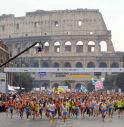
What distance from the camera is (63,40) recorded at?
7283 inches

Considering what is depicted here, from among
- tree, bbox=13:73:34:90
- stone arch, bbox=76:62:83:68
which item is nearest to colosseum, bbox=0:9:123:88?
stone arch, bbox=76:62:83:68

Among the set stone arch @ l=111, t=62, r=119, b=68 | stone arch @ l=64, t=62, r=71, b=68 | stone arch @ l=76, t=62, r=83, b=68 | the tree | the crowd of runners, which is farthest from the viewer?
stone arch @ l=76, t=62, r=83, b=68

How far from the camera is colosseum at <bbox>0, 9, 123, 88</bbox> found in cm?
17600

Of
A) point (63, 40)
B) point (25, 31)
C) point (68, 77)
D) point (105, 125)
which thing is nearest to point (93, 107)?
point (105, 125)

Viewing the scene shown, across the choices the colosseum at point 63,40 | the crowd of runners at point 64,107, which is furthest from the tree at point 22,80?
the crowd of runners at point 64,107

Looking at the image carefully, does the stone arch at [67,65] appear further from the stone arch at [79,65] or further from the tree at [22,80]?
the tree at [22,80]

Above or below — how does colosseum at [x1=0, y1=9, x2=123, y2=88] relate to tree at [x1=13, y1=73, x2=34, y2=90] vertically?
above

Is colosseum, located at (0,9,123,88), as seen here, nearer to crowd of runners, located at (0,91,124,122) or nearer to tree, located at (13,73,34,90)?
tree, located at (13,73,34,90)

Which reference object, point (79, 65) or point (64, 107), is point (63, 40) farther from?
point (64, 107)

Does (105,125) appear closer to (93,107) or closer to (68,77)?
(93,107)

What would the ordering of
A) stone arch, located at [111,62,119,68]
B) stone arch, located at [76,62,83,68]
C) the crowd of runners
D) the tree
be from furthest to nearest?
stone arch, located at [76,62,83,68] → stone arch, located at [111,62,119,68] → the tree → the crowd of runners

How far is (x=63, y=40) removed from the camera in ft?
607

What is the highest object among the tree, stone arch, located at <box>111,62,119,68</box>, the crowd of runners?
stone arch, located at <box>111,62,119,68</box>

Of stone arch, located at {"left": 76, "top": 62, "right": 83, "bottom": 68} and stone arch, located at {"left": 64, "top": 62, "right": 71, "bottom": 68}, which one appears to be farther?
stone arch, located at {"left": 76, "top": 62, "right": 83, "bottom": 68}
